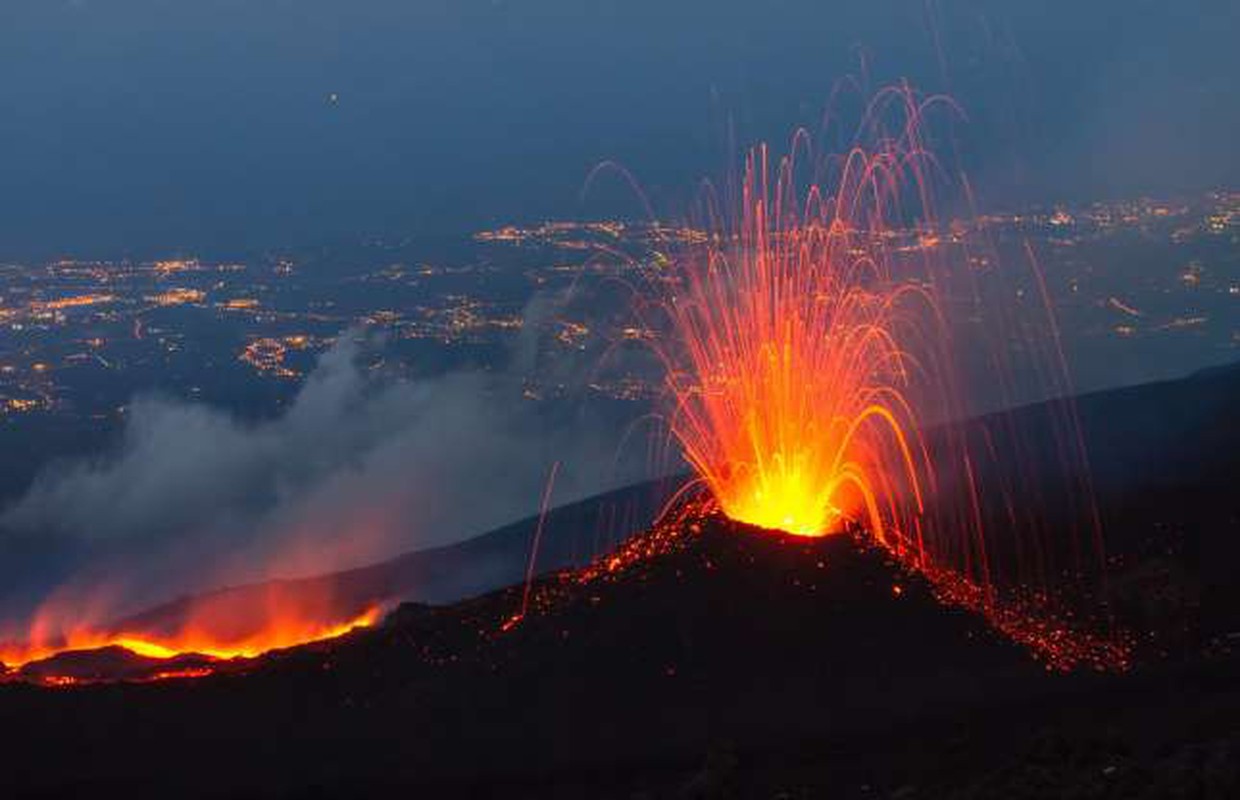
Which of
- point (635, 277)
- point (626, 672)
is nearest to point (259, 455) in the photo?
point (635, 277)

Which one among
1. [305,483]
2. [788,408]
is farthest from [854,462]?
[305,483]

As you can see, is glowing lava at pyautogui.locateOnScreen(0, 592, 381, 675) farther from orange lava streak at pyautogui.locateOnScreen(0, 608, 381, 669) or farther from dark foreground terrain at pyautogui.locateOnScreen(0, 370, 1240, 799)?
dark foreground terrain at pyautogui.locateOnScreen(0, 370, 1240, 799)

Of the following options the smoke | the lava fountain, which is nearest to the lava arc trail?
the lava fountain

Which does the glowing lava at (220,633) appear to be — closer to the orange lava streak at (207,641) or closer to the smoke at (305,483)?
the orange lava streak at (207,641)

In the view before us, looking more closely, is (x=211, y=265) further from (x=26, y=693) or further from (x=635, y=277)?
(x=26, y=693)

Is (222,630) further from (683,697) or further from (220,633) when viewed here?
(683,697)

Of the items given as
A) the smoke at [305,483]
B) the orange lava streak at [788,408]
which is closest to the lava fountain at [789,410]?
the orange lava streak at [788,408]
